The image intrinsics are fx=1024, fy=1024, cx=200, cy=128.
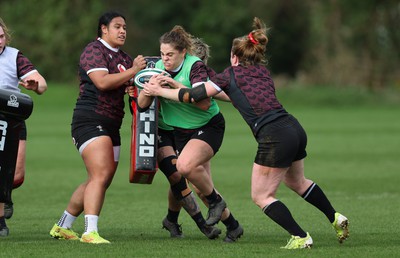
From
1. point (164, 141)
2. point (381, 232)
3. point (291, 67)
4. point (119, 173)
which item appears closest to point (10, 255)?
point (164, 141)

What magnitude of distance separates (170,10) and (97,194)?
59644 millimetres

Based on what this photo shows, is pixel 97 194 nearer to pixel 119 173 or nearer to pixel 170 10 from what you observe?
pixel 119 173

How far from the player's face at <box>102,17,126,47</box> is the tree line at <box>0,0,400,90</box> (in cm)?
3805

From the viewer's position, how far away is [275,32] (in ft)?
213

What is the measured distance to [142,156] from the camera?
9.09 meters

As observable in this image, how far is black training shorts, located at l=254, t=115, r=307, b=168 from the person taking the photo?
28.4ft

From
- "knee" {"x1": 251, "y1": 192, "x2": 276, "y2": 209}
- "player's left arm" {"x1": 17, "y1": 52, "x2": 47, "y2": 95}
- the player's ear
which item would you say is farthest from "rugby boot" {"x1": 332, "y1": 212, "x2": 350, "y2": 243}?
"player's left arm" {"x1": 17, "y1": 52, "x2": 47, "y2": 95}

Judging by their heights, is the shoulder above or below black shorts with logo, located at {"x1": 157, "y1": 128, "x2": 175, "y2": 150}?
above

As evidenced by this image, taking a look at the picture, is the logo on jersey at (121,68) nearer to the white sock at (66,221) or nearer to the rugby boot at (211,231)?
the white sock at (66,221)

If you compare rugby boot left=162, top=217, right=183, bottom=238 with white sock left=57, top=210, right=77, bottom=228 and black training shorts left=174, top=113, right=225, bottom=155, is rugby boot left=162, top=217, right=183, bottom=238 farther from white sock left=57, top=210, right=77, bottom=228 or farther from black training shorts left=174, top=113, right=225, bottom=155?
white sock left=57, top=210, right=77, bottom=228

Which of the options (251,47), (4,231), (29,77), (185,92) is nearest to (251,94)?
(251,47)

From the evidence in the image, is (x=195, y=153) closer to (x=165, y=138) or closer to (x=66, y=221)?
(x=165, y=138)

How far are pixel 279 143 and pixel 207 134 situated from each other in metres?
1.03

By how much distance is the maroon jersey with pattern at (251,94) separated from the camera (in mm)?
8797
